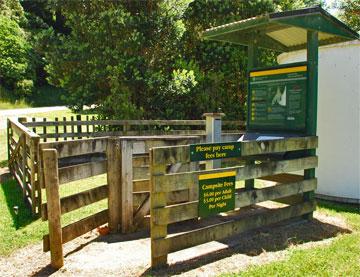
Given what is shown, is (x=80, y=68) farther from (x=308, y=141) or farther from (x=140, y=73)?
(x=308, y=141)

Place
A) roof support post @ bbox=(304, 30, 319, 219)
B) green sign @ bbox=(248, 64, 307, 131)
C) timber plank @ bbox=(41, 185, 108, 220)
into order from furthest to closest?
green sign @ bbox=(248, 64, 307, 131) → roof support post @ bbox=(304, 30, 319, 219) → timber plank @ bbox=(41, 185, 108, 220)

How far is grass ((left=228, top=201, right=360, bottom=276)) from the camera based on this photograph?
13.5ft

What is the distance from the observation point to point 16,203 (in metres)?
7.18

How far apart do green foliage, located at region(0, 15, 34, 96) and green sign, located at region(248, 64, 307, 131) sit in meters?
29.6

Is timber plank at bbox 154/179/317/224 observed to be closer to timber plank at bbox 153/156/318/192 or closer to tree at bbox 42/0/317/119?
timber plank at bbox 153/156/318/192

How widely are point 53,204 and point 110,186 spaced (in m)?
1.02

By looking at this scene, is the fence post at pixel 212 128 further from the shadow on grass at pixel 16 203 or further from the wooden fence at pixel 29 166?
the shadow on grass at pixel 16 203

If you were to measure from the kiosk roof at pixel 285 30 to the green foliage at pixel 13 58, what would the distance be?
95.7 ft

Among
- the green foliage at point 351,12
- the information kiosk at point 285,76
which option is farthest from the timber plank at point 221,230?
the green foliage at point 351,12

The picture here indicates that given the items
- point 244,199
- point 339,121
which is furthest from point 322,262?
point 339,121

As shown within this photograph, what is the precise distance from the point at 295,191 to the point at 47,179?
137 inches

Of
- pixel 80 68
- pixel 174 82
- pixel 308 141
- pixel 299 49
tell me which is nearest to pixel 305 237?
pixel 308 141

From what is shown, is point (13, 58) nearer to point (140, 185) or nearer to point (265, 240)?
point (140, 185)

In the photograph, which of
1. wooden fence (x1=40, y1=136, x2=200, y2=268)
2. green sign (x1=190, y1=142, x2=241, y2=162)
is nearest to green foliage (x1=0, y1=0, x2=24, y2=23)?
wooden fence (x1=40, y1=136, x2=200, y2=268)
